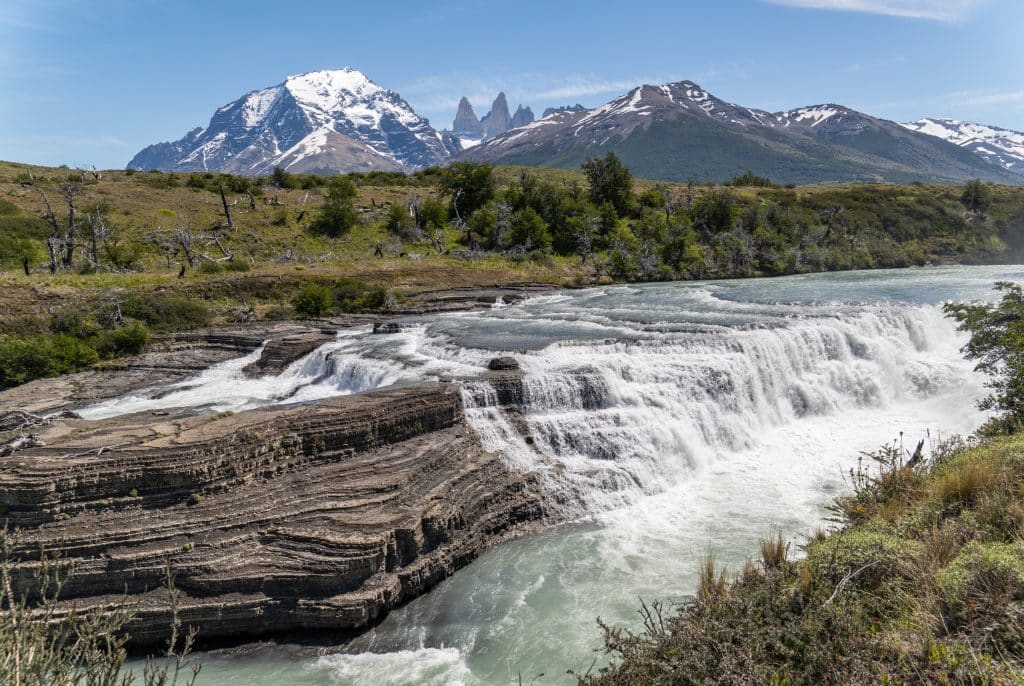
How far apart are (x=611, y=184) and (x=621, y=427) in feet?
158

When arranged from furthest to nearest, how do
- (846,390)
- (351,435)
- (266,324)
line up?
(266,324) → (846,390) → (351,435)

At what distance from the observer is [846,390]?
1947 cm

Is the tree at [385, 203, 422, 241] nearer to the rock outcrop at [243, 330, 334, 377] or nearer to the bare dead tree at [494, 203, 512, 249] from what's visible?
the bare dead tree at [494, 203, 512, 249]

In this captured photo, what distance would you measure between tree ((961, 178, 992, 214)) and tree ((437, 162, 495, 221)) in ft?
188

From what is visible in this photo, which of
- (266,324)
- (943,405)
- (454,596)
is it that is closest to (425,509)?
(454,596)

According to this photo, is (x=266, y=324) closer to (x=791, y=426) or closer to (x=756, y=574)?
(x=791, y=426)

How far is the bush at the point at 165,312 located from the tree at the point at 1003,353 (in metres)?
30.2

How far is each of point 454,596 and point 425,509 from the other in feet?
5.48

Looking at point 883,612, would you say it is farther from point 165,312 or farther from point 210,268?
point 210,268

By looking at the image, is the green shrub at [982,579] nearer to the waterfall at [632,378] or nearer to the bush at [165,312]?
the waterfall at [632,378]

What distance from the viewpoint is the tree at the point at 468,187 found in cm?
5394

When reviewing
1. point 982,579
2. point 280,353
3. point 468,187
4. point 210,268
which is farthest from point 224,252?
point 982,579

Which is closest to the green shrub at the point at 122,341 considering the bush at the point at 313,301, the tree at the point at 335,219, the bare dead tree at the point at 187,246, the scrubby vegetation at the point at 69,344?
the scrubby vegetation at the point at 69,344

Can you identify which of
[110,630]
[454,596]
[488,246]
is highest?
[488,246]
